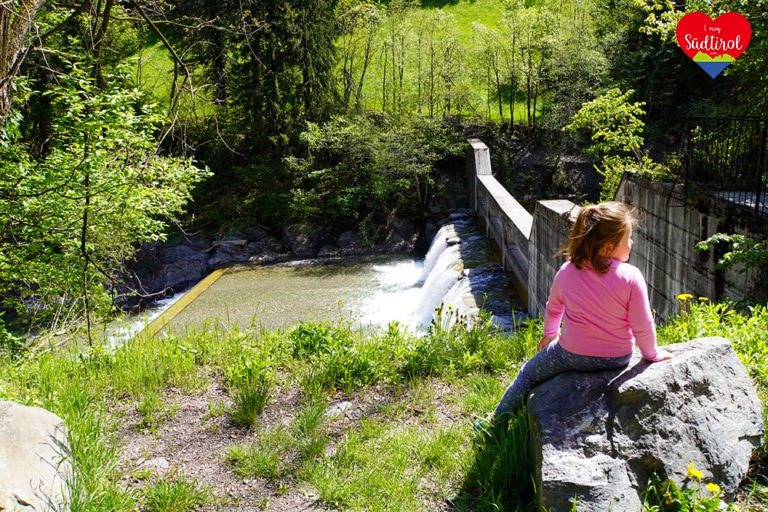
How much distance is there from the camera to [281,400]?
13.6 ft

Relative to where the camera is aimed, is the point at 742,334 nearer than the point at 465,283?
Yes

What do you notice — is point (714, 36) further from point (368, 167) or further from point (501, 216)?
point (368, 167)

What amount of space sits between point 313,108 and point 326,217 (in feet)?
13.1

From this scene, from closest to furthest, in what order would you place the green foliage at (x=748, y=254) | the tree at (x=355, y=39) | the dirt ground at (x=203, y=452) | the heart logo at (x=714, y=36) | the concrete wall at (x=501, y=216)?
the dirt ground at (x=203, y=452)
the green foliage at (x=748, y=254)
the heart logo at (x=714, y=36)
the concrete wall at (x=501, y=216)
the tree at (x=355, y=39)

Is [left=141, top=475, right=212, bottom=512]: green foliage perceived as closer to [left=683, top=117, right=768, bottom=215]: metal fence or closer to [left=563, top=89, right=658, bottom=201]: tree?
[left=683, top=117, right=768, bottom=215]: metal fence

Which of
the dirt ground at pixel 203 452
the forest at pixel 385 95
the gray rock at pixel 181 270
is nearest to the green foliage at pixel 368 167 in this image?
the forest at pixel 385 95

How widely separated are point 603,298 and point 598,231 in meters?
0.31

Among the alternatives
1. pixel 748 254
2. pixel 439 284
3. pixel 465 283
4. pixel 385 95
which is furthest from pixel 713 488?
pixel 385 95

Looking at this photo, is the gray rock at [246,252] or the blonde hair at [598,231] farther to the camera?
the gray rock at [246,252]

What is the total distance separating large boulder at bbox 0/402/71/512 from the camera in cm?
228

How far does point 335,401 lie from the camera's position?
13.5ft

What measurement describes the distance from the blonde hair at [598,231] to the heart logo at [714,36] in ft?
22.3

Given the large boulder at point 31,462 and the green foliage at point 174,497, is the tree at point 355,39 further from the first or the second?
the large boulder at point 31,462

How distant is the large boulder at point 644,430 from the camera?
92.3 inches
